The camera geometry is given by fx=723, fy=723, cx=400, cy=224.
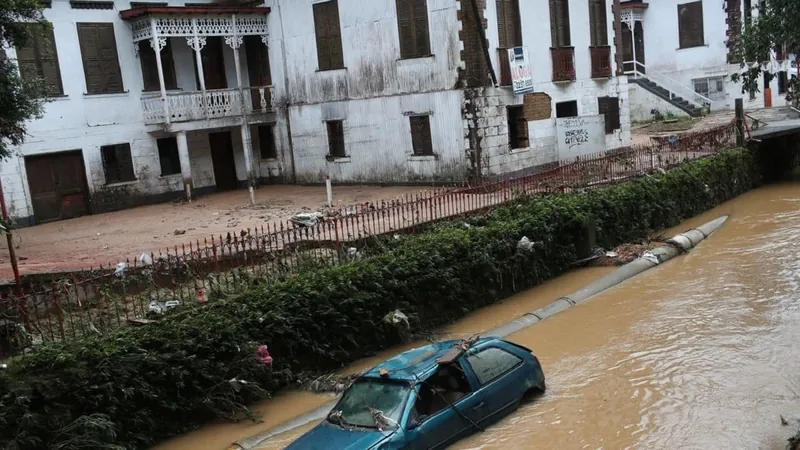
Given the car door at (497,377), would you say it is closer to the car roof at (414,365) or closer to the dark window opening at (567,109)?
the car roof at (414,365)

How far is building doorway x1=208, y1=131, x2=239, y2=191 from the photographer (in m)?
28.1

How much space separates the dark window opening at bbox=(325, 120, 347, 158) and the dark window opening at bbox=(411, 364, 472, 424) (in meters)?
18.1

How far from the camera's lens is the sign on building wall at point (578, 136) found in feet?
81.6

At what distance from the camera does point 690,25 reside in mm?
38500

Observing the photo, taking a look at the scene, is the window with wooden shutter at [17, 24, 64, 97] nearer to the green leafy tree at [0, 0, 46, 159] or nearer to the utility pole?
the green leafy tree at [0, 0, 46, 159]

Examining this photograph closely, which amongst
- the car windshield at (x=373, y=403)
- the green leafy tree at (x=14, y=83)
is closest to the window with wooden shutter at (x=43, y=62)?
the green leafy tree at (x=14, y=83)

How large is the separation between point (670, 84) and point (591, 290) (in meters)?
28.0

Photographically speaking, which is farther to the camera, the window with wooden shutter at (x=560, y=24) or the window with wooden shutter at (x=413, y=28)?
the window with wooden shutter at (x=560, y=24)

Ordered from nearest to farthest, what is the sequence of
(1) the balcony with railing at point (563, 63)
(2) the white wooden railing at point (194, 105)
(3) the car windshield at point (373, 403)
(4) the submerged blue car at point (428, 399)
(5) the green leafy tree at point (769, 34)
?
(4) the submerged blue car at point (428, 399), (3) the car windshield at point (373, 403), (5) the green leafy tree at point (769, 34), (2) the white wooden railing at point (194, 105), (1) the balcony with railing at point (563, 63)

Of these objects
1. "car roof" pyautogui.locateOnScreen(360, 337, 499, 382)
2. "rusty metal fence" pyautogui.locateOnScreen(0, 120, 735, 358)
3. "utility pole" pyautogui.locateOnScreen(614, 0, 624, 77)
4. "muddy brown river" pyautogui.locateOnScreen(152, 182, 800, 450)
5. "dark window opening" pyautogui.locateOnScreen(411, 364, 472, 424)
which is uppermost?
"utility pole" pyautogui.locateOnScreen(614, 0, 624, 77)

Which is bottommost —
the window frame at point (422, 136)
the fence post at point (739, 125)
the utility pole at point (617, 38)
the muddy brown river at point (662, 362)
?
the muddy brown river at point (662, 362)

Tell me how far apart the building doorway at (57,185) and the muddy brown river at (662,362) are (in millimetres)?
15984

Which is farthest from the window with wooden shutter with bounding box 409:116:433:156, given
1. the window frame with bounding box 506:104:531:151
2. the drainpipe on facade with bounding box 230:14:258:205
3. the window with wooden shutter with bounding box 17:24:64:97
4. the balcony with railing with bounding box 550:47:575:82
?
the window with wooden shutter with bounding box 17:24:64:97

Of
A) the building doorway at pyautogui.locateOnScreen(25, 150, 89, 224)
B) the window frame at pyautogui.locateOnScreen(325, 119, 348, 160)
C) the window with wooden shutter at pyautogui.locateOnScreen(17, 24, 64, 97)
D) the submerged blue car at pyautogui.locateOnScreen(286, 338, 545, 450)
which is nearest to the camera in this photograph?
the submerged blue car at pyautogui.locateOnScreen(286, 338, 545, 450)
